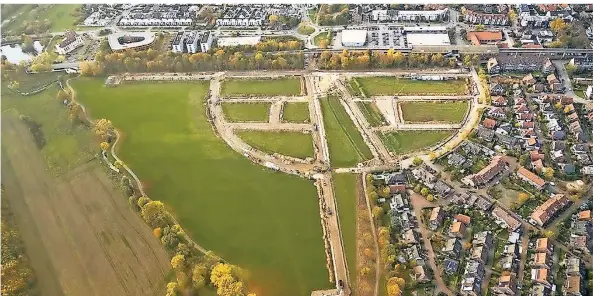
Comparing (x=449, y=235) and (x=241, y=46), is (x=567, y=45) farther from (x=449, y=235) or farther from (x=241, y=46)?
(x=241, y=46)

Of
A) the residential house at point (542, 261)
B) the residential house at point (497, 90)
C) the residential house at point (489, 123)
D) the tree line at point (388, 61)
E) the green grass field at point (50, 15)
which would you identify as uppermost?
the green grass field at point (50, 15)

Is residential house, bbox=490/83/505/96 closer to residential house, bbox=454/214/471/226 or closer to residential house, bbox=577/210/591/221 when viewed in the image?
residential house, bbox=577/210/591/221

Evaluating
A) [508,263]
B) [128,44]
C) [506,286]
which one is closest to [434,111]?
Answer: [508,263]

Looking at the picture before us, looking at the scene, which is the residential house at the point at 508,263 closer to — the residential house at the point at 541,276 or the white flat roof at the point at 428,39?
the residential house at the point at 541,276

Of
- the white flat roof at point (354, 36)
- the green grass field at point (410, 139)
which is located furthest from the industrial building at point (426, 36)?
the green grass field at point (410, 139)

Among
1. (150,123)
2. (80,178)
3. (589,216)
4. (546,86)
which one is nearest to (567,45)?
(546,86)
